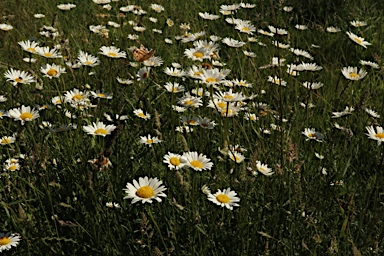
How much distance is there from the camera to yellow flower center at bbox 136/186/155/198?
53.8 inches

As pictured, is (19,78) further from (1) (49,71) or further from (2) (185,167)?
(2) (185,167)

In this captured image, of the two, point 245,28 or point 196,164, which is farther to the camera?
point 245,28

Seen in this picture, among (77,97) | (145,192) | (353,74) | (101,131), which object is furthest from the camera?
(353,74)

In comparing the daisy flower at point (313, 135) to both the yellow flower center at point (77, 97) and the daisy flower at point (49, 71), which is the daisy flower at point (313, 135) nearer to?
the yellow flower center at point (77, 97)

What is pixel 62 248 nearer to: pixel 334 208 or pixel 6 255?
pixel 6 255

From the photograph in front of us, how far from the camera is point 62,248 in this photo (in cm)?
160

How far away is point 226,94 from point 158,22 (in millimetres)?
2139

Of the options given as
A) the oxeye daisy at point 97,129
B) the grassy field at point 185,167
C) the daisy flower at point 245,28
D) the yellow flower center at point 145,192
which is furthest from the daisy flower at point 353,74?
the yellow flower center at point 145,192

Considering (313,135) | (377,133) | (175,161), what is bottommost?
(313,135)

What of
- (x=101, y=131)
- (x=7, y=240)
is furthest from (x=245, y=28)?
(x=7, y=240)

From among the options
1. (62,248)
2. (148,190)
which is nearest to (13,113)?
(62,248)

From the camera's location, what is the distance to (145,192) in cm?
138

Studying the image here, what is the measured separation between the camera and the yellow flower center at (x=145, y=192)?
1367mm

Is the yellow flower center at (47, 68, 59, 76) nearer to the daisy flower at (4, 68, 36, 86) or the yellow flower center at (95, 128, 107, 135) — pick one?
the daisy flower at (4, 68, 36, 86)
